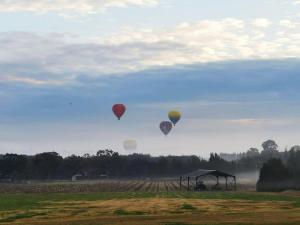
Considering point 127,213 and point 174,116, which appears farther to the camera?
point 174,116

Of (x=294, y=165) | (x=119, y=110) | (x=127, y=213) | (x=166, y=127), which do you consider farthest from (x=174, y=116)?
(x=127, y=213)

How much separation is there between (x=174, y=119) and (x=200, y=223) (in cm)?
8810

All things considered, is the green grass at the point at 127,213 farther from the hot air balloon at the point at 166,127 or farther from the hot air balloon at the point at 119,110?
the hot air balloon at the point at 166,127

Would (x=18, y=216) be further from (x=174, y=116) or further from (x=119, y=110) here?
(x=174, y=116)

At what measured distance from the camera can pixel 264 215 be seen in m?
44.1

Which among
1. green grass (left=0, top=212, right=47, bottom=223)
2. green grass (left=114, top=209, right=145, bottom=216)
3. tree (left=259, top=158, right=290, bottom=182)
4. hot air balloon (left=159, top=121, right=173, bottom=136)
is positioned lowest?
green grass (left=0, top=212, right=47, bottom=223)

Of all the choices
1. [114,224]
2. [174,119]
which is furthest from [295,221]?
[174,119]

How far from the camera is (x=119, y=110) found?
110 meters

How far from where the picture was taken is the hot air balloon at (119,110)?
110m

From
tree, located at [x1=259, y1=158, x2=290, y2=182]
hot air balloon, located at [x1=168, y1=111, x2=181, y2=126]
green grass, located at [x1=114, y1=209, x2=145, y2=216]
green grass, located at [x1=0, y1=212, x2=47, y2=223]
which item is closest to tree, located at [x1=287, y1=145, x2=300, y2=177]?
tree, located at [x1=259, y1=158, x2=290, y2=182]

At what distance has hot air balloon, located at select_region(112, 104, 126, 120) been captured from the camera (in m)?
110

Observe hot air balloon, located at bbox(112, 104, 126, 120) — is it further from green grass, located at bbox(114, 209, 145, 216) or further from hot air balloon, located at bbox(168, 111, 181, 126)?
green grass, located at bbox(114, 209, 145, 216)

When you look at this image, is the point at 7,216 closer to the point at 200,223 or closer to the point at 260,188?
the point at 200,223

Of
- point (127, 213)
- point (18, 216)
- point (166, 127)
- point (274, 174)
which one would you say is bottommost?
point (18, 216)
